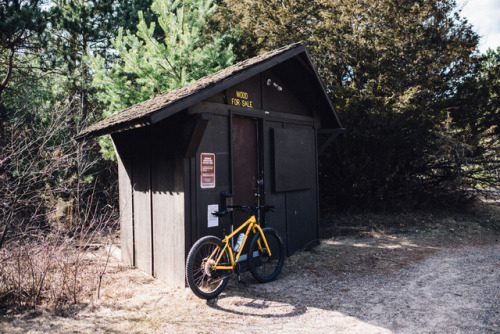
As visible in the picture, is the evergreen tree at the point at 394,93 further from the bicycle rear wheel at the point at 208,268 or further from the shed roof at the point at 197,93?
the bicycle rear wheel at the point at 208,268

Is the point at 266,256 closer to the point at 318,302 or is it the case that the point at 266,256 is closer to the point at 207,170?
the point at 318,302

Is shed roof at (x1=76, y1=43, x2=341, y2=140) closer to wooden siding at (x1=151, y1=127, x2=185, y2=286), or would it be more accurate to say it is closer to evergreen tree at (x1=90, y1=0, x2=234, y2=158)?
wooden siding at (x1=151, y1=127, x2=185, y2=286)

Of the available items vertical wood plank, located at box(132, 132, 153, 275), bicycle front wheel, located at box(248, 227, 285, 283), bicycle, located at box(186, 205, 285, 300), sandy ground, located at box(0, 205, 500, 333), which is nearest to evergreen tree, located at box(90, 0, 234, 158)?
vertical wood plank, located at box(132, 132, 153, 275)

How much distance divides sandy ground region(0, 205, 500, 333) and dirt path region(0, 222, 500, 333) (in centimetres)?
1

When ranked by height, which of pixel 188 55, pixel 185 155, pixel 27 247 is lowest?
pixel 27 247

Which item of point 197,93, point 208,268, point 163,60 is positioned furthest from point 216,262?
point 163,60

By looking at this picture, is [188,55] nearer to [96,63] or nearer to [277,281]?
[96,63]

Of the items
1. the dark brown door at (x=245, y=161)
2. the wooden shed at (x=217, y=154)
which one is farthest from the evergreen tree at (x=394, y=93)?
the dark brown door at (x=245, y=161)

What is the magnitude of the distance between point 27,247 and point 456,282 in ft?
18.8

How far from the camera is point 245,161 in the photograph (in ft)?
20.1

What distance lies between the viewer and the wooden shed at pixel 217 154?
5.06m

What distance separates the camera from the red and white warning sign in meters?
5.25

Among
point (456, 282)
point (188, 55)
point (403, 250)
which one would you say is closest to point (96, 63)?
point (188, 55)

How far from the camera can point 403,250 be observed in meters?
7.54
